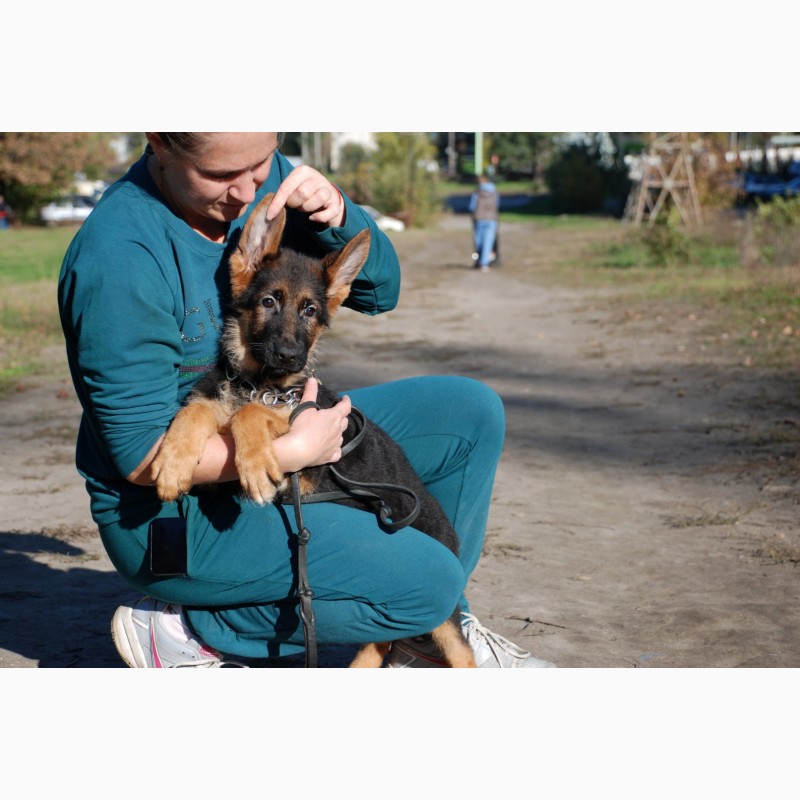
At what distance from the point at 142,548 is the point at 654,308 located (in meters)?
13.1

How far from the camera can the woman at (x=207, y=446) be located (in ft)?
10.2

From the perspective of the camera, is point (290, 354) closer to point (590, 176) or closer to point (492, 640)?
point (492, 640)

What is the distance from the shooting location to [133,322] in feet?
10.1

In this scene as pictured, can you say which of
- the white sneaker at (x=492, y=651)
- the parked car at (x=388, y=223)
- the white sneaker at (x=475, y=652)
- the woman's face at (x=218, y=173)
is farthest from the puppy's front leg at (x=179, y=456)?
the parked car at (x=388, y=223)

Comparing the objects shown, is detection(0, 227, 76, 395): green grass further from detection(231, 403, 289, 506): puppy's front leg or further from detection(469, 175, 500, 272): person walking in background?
detection(469, 175, 500, 272): person walking in background

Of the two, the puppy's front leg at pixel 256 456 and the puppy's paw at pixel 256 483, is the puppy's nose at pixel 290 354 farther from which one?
the puppy's paw at pixel 256 483

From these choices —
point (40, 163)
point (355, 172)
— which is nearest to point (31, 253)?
point (40, 163)

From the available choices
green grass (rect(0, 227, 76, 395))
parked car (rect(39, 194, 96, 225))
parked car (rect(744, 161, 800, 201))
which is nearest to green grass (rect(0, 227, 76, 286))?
green grass (rect(0, 227, 76, 395))

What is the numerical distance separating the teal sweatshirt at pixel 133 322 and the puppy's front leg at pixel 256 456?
247 mm

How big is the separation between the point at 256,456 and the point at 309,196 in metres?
0.92

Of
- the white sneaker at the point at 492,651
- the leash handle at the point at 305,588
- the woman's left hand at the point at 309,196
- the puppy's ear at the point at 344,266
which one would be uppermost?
the woman's left hand at the point at 309,196

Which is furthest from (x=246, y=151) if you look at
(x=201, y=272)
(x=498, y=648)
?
(x=498, y=648)

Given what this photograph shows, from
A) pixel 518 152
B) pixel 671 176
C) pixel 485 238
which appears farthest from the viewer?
pixel 518 152

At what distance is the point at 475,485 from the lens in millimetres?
4043
